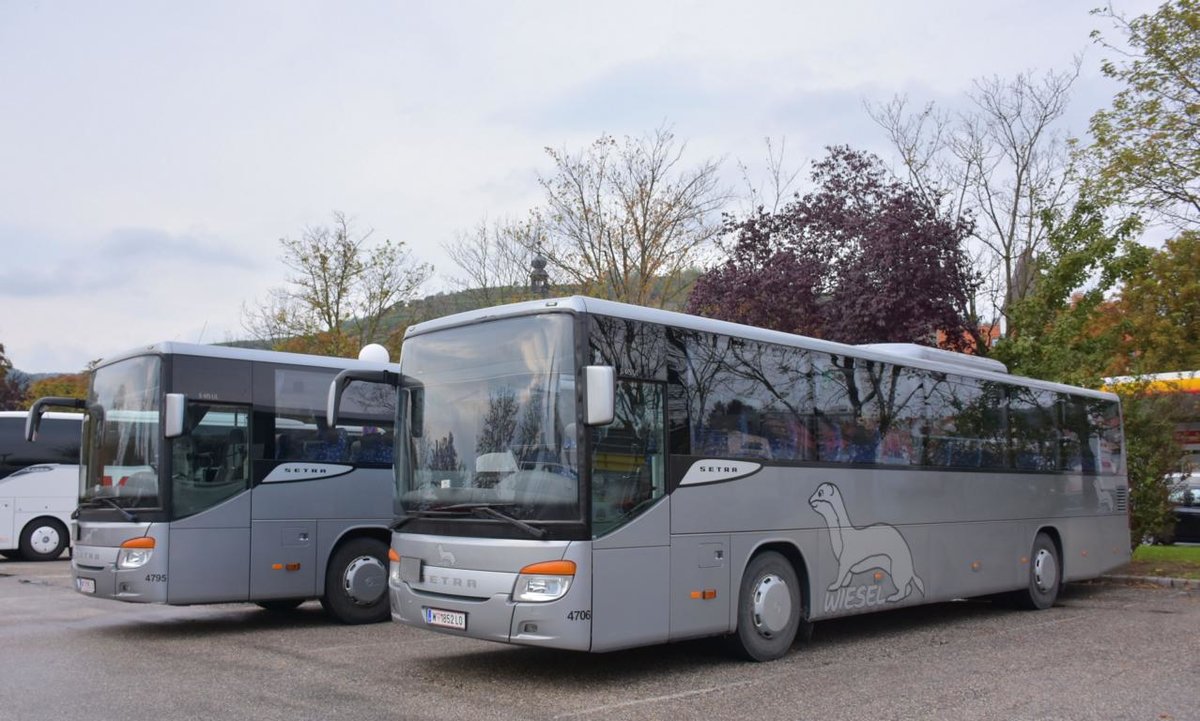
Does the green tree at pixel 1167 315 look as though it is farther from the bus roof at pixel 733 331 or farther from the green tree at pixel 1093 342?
the bus roof at pixel 733 331

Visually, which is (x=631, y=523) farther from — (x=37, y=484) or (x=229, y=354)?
(x=37, y=484)

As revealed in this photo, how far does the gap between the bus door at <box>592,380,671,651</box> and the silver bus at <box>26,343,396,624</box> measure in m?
3.93

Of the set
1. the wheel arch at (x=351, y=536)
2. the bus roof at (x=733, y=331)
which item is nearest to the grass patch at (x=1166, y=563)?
the bus roof at (x=733, y=331)

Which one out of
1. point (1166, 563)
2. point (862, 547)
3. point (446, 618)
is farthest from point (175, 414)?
point (1166, 563)

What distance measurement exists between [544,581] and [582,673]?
1.45 meters

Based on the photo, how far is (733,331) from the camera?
10.0 metres

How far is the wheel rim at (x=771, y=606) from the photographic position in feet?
→ 32.3

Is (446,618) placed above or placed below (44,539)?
above

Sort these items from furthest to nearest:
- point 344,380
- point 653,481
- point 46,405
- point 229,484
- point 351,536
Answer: point 351,536
point 46,405
point 229,484
point 344,380
point 653,481

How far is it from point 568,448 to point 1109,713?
165 inches

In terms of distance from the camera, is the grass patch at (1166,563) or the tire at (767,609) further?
the grass patch at (1166,563)

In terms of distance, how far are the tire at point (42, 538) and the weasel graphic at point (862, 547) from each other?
703 inches

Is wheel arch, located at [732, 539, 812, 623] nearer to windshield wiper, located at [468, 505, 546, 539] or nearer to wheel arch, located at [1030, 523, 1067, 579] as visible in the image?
windshield wiper, located at [468, 505, 546, 539]

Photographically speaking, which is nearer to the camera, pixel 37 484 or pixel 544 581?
pixel 544 581
